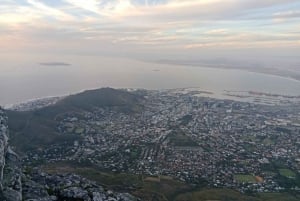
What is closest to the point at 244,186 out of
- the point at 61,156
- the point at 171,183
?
the point at 171,183

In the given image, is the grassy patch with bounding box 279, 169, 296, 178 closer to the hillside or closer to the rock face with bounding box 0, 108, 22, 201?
the hillside

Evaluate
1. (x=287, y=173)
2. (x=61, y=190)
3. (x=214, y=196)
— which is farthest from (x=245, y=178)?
(x=61, y=190)

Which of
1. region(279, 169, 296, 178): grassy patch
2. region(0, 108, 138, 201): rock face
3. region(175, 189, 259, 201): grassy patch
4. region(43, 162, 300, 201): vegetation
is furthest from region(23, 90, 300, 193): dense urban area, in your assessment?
region(0, 108, 138, 201): rock face

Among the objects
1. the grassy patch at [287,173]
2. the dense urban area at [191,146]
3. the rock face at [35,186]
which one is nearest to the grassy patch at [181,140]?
the dense urban area at [191,146]

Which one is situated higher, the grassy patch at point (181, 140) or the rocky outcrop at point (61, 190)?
the rocky outcrop at point (61, 190)

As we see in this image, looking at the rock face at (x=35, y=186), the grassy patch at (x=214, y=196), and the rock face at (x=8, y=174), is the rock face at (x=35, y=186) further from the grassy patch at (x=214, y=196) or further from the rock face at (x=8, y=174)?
the grassy patch at (x=214, y=196)

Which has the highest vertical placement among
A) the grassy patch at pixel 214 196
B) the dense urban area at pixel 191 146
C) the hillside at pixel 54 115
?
the hillside at pixel 54 115

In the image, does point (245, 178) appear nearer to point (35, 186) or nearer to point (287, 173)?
point (287, 173)
